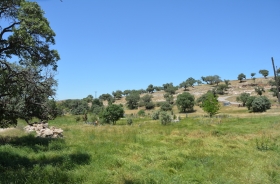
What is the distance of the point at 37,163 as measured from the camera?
38.7 feet

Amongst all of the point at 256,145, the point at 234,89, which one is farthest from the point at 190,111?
the point at 256,145

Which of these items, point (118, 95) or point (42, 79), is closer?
point (42, 79)

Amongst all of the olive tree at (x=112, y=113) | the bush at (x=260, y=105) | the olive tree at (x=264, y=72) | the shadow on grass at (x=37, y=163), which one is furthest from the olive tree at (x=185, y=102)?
the olive tree at (x=264, y=72)

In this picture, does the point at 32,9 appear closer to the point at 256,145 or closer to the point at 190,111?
the point at 256,145

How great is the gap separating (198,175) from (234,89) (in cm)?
11295

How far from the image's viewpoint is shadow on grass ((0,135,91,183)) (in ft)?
29.7

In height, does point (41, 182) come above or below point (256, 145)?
above

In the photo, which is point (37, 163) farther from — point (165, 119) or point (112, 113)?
point (112, 113)

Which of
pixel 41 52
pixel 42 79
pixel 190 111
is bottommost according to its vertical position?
pixel 190 111

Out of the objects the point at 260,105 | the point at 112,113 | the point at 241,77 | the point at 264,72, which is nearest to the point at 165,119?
the point at 112,113

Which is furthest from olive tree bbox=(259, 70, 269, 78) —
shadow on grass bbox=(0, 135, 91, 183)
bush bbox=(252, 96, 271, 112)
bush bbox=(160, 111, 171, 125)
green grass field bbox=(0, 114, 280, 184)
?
shadow on grass bbox=(0, 135, 91, 183)

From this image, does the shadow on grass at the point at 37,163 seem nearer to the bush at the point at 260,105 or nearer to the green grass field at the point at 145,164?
the green grass field at the point at 145,164

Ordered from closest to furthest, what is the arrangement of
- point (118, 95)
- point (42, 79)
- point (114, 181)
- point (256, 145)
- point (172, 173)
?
point (114, 181) < point (172, 173) < point (42, 79) < point (256, 145) < point (118, 95)

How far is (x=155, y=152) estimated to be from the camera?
1447 cm
